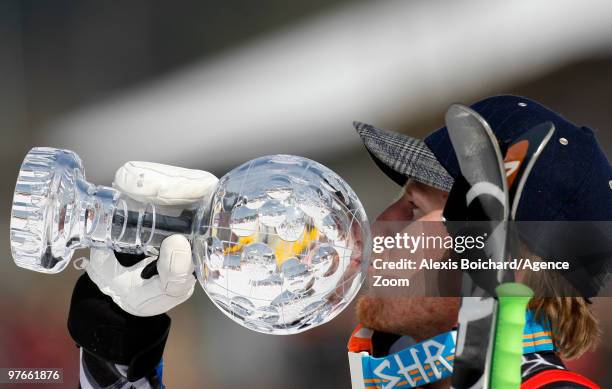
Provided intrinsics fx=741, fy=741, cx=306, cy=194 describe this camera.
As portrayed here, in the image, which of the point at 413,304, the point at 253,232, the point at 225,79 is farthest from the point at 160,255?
the point at 225,79

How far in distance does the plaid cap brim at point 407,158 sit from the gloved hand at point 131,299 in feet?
0.59

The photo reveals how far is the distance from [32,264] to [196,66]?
1.82 metres

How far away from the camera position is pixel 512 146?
0.59m

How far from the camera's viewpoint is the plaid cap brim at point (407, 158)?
761mm

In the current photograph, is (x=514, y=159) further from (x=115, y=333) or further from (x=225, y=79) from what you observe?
(x=225, y=79)

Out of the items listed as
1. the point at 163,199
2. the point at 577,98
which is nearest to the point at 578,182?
the point at 163,199

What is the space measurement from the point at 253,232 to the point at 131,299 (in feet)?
0.74

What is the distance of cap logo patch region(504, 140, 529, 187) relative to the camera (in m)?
0.57

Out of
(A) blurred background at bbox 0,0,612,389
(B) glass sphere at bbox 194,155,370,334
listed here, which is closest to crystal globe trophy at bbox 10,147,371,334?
(B) glass sphere at bbox 194,155,370,334

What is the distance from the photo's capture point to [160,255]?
705mm

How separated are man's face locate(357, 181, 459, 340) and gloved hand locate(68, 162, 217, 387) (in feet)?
0.69

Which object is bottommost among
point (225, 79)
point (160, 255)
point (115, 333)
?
point (115, 333)

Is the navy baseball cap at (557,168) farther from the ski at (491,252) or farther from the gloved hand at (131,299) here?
the gloved hand at (131,299)

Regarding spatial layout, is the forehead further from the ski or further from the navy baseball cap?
the ski
